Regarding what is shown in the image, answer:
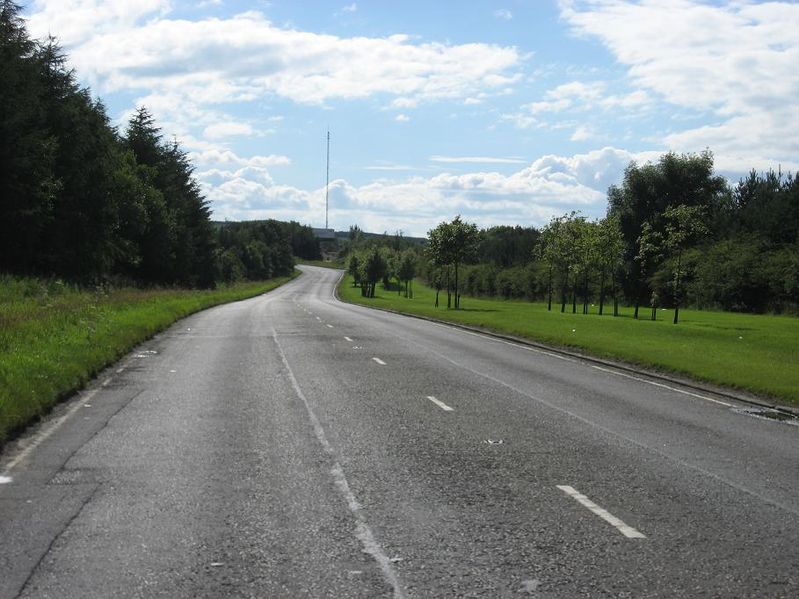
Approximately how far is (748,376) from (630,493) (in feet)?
37.7

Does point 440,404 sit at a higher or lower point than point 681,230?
lower

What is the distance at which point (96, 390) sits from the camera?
14562mm

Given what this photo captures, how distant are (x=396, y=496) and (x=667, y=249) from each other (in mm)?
45301

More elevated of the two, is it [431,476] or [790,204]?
[790,204]

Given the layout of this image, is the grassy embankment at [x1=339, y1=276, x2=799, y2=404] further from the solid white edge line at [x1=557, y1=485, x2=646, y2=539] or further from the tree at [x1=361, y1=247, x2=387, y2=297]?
the tree at [x1=361, y1=247, x2=387, y2=297]

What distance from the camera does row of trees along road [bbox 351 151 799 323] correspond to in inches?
2207

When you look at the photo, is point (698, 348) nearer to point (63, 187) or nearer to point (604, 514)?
point (604, 514)

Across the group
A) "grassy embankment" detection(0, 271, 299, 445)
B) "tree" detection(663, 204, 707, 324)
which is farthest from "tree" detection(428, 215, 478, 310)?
"grassy embankment" detection(0, 271, 299, 445)

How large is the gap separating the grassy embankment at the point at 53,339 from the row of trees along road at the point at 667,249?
28203 mm

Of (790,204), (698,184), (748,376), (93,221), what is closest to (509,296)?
(698,184)

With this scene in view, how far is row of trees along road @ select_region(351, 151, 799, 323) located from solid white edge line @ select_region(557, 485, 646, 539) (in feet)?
125

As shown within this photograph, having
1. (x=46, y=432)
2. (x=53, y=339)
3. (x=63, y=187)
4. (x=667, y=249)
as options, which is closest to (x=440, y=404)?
(x=46, y=432)

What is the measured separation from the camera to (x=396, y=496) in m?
7.46

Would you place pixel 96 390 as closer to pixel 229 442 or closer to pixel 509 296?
pixel 229 442
